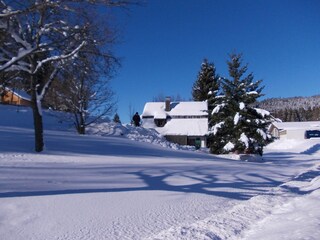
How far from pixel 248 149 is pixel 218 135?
322 cm

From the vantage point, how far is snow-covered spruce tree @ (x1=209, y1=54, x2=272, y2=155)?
25.6 metres

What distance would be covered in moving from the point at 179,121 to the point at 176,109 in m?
2.30

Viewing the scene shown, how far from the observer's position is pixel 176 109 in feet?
152

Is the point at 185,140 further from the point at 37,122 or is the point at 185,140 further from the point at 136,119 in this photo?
the point at 37,122

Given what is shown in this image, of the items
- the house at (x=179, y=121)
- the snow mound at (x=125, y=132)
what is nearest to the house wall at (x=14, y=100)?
the snow mound at (x=125, y=132)

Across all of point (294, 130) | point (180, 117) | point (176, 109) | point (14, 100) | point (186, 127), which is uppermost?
point (14, 100)

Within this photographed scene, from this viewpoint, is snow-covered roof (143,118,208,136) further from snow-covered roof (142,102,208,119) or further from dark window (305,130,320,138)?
dark window (305,130,320,138)

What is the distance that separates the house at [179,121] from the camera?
4225 centimetres

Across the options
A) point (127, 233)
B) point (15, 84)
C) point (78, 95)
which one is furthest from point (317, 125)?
point (127, 233)

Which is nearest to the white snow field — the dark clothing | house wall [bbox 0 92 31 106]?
the dark clothing

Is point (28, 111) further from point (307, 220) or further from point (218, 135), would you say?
point (307, 220)

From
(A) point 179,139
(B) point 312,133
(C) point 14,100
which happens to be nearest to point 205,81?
(A) point 179,139

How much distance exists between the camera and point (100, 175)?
8531mm

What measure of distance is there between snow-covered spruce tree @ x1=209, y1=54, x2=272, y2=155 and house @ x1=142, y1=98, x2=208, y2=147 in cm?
1395
